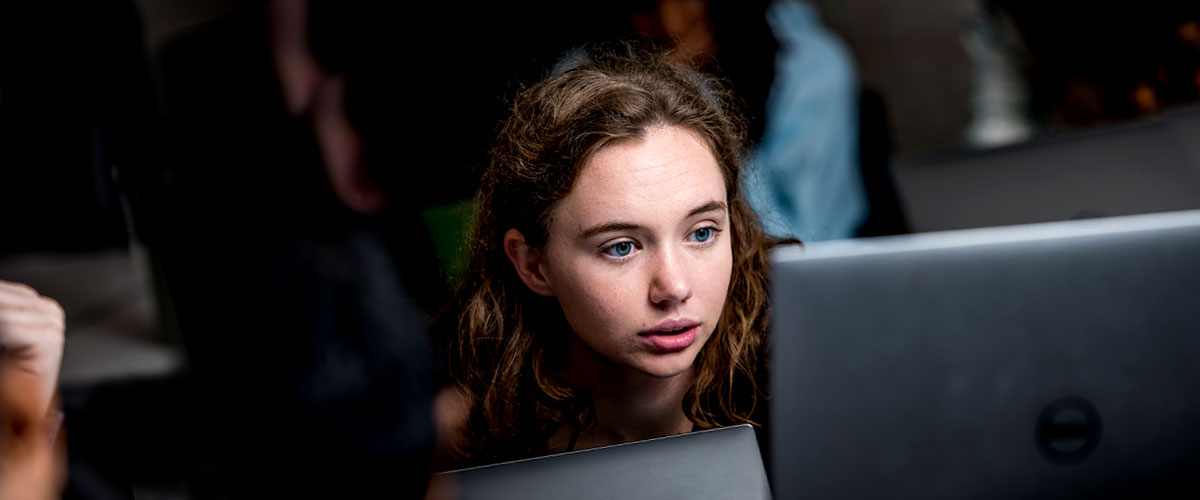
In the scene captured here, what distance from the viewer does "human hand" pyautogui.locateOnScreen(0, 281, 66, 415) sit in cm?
80

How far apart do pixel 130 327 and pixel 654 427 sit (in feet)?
2.74

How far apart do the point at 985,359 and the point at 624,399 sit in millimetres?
415

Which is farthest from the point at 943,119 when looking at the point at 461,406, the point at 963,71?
the point at 461,406

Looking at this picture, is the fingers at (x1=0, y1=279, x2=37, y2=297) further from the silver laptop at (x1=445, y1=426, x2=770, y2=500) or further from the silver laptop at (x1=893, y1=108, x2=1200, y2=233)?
the silver laptop at (x1=893, y1=108, x2=1200, y2=233)

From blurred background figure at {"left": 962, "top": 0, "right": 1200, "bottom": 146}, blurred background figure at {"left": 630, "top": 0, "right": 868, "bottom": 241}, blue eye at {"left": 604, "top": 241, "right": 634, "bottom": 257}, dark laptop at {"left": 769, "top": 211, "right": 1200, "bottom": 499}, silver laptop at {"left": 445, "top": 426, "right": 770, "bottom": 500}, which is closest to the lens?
dark laptop at {"left": 769, "top": 211, "right": 1200, "bottom": 499}

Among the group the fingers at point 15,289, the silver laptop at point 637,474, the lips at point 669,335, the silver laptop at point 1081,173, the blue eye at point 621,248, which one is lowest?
the silver laptop at point 637,474

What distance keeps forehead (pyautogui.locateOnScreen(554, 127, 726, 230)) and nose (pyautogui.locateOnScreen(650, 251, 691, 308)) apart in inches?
1.5

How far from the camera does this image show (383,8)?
1.19 m

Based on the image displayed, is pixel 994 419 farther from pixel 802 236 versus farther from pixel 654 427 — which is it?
pixel 802 236

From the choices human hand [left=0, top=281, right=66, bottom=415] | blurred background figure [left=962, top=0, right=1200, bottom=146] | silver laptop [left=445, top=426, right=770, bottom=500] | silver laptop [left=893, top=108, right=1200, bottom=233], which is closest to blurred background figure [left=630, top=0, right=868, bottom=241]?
silver laptop [left=893, top=108, right=1200, bottom=233]

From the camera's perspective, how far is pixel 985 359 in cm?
63

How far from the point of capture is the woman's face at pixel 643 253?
88cm

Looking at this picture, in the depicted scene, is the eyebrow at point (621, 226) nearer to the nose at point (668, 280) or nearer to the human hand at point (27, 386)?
the nose at point (668, 280)

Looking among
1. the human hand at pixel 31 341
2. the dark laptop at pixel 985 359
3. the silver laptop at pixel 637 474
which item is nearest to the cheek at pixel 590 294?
the silver laptop at pixel 637 474
